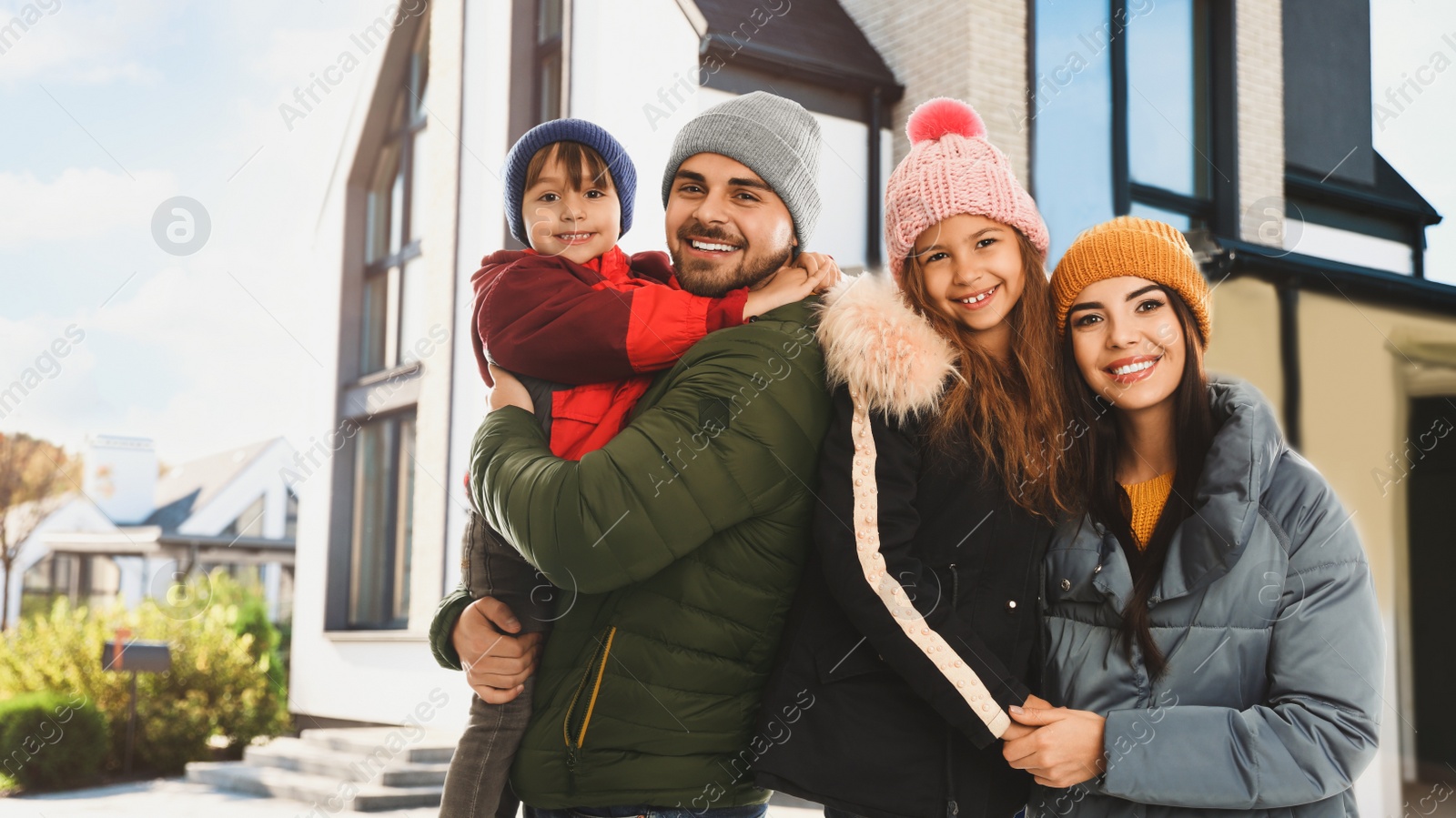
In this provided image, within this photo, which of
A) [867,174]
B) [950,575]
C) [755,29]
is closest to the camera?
[950,575]

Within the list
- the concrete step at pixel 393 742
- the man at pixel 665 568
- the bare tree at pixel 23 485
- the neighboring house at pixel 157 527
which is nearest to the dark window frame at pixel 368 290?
the concrete step at pixel 393 742

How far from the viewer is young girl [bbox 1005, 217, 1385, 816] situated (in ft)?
5.31

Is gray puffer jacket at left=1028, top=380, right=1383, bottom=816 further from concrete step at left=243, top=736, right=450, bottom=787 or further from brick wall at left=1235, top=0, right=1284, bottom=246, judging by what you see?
A: brick wall at left=1235, top=0, right=1284, bottom=246

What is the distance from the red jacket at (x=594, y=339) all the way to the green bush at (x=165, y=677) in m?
11.6

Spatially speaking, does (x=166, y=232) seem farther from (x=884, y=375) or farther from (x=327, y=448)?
(x=327, y=448)

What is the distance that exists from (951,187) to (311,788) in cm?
923

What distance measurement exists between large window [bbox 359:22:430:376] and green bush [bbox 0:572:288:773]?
3.67 m

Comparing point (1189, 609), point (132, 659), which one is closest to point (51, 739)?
point (132, 659)

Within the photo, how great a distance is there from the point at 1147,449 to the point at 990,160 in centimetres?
63

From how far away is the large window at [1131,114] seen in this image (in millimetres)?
7789

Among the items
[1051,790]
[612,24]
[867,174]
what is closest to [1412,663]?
[867,174]

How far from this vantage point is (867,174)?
8023mm

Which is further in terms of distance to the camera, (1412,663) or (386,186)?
(386,186)

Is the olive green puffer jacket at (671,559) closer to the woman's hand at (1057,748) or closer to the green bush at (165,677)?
the woman's hand at (1057,748)
